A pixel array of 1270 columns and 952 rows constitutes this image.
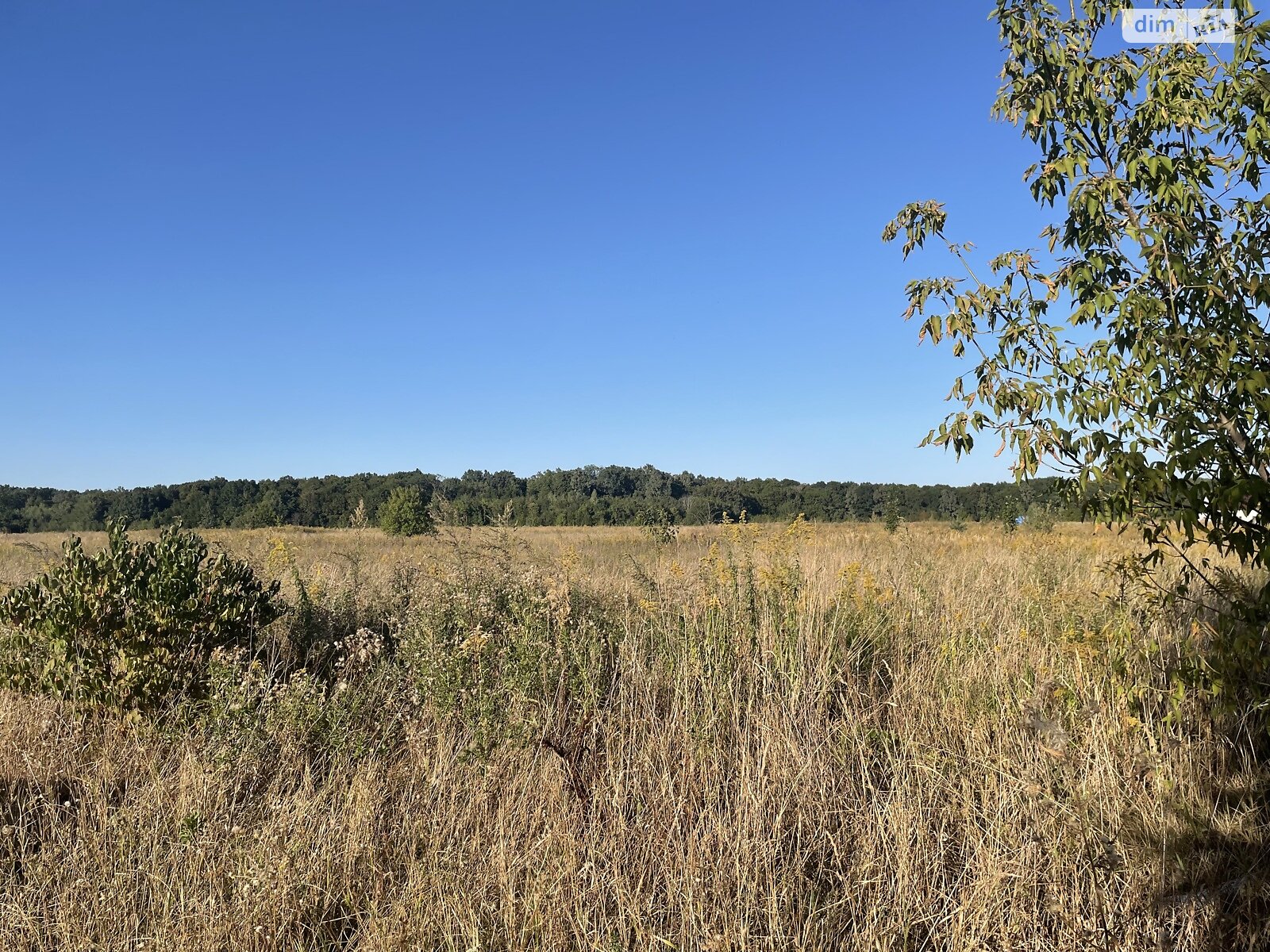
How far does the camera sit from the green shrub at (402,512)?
20.4m

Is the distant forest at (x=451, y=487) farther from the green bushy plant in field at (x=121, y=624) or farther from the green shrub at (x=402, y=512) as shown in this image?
the green bushy plant in field at (x=121, y=624)

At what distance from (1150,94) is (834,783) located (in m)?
2.91

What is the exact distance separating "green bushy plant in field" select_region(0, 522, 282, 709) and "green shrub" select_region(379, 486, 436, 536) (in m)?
14.4

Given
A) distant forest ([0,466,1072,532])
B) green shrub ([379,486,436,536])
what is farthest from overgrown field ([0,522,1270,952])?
distant forest ([0,466,1072,532])

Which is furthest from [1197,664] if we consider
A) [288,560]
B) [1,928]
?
[288,560]

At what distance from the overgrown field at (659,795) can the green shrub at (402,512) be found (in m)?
15.4

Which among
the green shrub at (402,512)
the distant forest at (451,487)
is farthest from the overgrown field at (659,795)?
the distant forest at (451,487)

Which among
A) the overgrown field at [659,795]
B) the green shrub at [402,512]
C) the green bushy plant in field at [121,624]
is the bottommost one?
the overgrown field at [659,795]

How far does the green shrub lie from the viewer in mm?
20403

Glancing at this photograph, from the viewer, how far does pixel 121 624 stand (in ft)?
14.4

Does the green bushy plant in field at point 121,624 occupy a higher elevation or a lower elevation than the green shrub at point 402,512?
lower

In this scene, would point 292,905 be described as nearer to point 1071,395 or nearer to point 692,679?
point 692,679

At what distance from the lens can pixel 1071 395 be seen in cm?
268

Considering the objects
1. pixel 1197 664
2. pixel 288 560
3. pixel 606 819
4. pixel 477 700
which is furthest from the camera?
pixel 288 560
